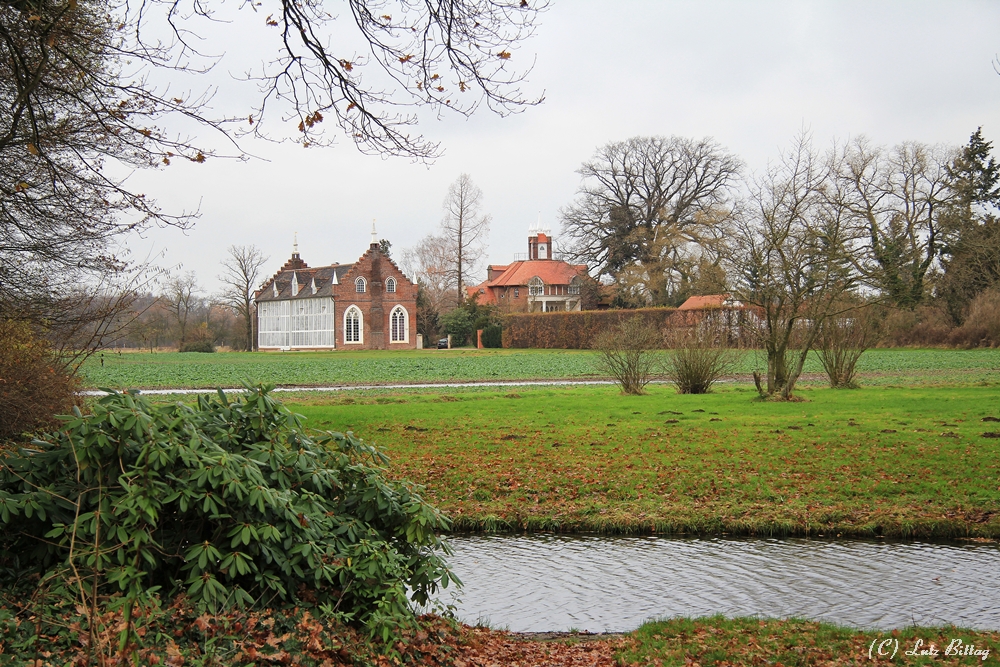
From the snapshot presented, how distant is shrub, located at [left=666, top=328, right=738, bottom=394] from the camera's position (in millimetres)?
22266

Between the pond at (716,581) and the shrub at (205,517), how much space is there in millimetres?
1627

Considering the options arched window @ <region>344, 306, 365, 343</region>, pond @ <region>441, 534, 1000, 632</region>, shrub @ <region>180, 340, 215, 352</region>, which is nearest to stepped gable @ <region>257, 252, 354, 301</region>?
arched window @ <region>344, 306, 365, 343</region>

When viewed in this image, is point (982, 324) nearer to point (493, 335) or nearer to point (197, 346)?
point (493, 335)

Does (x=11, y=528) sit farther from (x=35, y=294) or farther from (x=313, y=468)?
(x=35, y=294)

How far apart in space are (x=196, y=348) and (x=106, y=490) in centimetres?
7182

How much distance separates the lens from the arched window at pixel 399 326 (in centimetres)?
7500

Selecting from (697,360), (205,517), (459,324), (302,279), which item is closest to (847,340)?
(697,360)

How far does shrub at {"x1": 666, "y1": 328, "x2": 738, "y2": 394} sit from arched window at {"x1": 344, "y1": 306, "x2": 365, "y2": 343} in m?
54.7

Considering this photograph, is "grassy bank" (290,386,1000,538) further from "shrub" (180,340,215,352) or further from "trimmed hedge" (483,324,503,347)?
Answer: "shrub" (180,340,215,352)

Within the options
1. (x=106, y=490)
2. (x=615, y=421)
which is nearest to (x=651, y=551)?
(x=106, y=490)

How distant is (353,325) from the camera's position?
246ft

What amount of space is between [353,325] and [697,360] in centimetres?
5584

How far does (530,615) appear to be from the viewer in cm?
709

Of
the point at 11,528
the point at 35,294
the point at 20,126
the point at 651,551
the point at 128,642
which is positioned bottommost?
the point at 651,551
